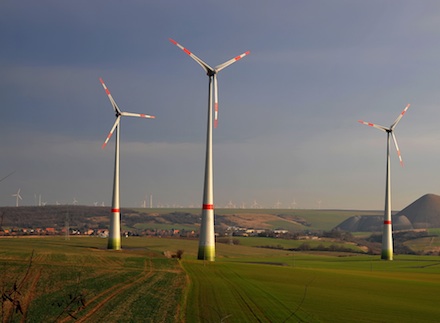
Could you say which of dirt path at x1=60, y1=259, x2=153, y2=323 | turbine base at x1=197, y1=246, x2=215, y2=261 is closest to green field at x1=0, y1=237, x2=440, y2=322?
dirt path at x1=60, y1=259, x2=153, y2=323

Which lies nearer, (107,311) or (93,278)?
(107,311)

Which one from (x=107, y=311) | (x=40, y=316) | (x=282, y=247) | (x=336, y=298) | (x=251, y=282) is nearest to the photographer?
(x=40, y=316)

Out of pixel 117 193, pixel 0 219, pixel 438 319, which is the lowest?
pixel 438 319

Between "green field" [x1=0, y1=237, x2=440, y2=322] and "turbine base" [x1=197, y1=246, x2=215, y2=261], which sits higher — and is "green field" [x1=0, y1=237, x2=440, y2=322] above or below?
below

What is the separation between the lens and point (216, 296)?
42188 mm

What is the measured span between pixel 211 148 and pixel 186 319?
1903 inches

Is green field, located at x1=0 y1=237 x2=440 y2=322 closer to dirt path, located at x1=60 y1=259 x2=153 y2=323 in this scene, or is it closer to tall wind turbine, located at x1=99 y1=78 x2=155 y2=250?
dirt path, located at x1=60 y1=259 x2=153 y2=323

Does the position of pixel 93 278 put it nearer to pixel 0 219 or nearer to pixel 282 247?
pixel 0 219

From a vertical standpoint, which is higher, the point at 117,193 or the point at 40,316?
the point at 117,193

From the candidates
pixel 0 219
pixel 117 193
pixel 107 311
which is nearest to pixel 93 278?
pixel 107 311

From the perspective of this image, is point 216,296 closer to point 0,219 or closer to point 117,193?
point 0,219

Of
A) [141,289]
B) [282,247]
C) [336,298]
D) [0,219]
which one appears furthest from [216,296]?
[282,247]

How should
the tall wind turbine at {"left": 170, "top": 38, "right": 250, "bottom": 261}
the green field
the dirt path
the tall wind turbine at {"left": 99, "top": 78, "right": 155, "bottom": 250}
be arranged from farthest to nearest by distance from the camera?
the tall wind turbine at {"left": 99, "top": 78, "right": 155, "bottom": 250} → the tall wind turbine at {"left": 170, "top": 38, "right": 250, "bottom": 261} → the green field → the dirt path

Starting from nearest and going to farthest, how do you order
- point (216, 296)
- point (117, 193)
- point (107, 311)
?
1. point (107, 311)
2. point (216, 296)
3. point (117, 193)
